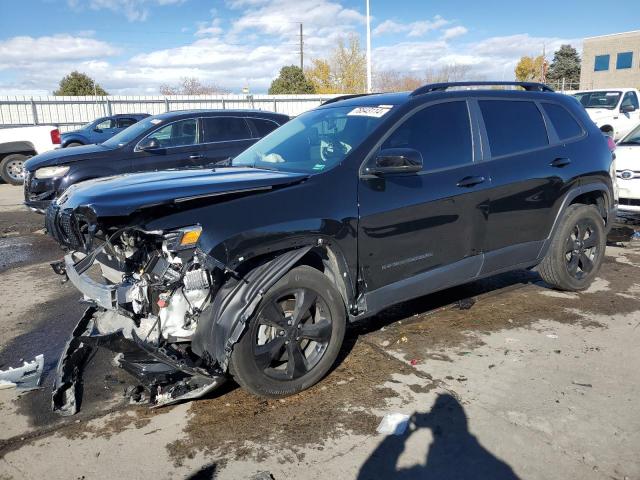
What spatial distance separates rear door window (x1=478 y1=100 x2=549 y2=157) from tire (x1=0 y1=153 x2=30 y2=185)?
44.1 ft

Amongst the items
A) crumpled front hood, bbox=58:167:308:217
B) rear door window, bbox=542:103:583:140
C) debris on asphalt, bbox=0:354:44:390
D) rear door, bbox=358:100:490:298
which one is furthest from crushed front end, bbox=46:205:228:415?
rear door window, bbox=542:103:583:140

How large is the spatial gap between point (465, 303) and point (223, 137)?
5502 mm

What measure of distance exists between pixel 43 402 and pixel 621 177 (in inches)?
309

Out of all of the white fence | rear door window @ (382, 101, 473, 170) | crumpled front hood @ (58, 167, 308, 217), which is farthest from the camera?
the white fence

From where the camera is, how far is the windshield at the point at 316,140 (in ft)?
13.0

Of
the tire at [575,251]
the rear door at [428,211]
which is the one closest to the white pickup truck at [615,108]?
the tire at [575,251]

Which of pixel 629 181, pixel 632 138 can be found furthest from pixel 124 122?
pixel 629 181

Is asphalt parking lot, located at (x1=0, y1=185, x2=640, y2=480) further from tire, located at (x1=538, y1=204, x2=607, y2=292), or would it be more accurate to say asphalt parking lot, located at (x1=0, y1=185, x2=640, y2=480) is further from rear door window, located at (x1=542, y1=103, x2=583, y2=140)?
rear door window, located at (x1=542, y1=103, x2=583, y2=140)

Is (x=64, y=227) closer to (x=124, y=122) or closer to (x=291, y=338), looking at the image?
(x=291, y=338)

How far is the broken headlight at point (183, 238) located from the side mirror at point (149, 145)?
5909 millimetres

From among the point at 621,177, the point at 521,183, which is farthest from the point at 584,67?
the point at 521,183

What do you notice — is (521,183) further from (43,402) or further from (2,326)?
(2,326)

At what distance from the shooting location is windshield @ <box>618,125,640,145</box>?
8.60m

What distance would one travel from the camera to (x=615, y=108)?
1426 cm
